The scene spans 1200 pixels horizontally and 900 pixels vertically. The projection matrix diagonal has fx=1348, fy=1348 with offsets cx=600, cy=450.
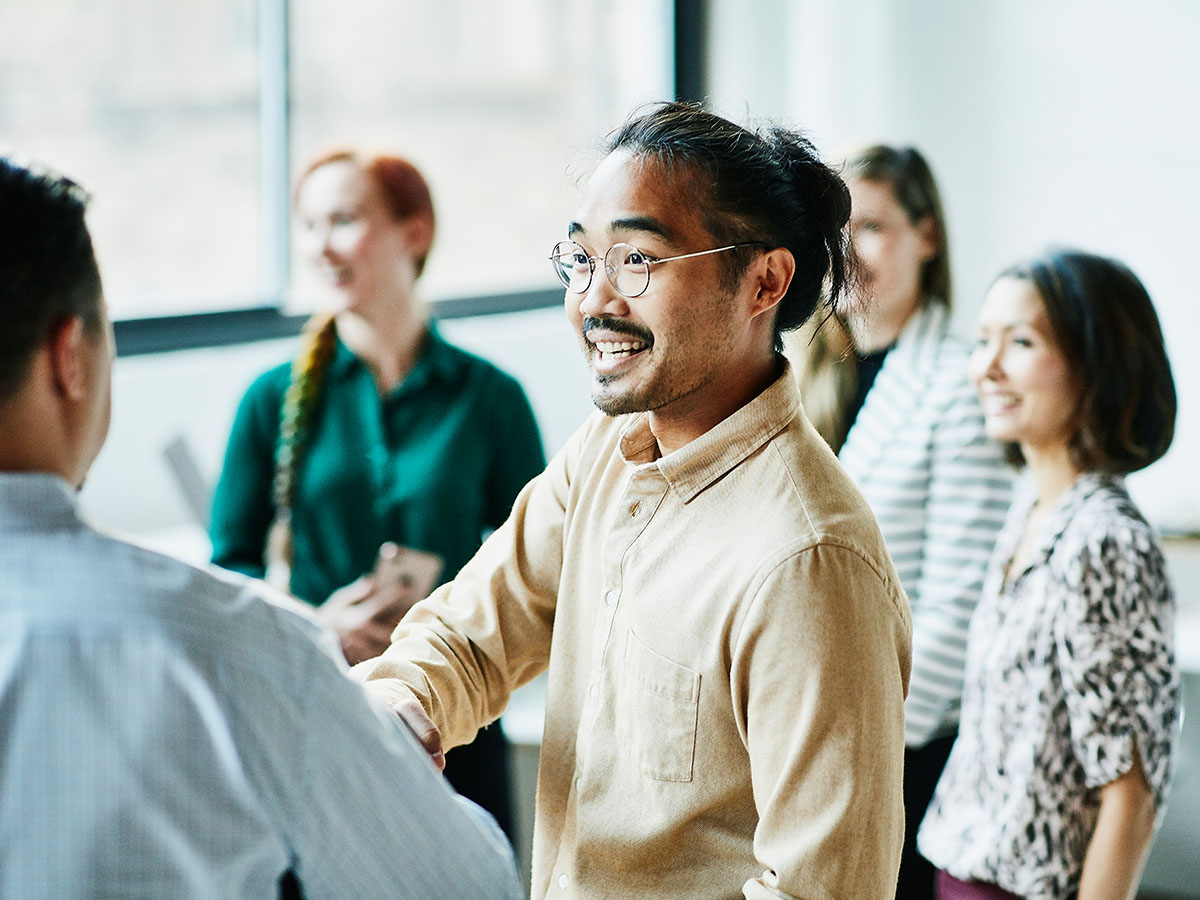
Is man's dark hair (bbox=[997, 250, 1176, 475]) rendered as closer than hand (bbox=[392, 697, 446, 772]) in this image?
No

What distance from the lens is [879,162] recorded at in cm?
244

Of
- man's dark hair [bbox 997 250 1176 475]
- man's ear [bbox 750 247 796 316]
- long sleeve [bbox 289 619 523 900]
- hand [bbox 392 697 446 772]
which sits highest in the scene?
man's ear [bbox 750 247 796 316]

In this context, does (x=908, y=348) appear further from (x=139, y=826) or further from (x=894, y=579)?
(x=139, y=826)

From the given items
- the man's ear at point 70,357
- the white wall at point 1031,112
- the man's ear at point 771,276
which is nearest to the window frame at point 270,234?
the white wall at point 1031,112

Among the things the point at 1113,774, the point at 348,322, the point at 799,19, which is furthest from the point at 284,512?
the point at 799,19

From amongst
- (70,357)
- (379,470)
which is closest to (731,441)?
(70,357)

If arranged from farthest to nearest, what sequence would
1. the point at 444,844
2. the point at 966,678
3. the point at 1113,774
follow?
the point at 966,678 → the point at 1113,774 → the point at 444,844

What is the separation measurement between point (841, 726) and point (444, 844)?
0.34 meters

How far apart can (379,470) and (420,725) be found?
1052mm

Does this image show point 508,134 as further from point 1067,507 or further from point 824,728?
point 824,728

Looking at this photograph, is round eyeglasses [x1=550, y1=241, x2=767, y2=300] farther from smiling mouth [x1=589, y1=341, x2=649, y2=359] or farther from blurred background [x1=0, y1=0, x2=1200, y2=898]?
blurred background [x1=0, y1=0, x2=1200, y2=898]

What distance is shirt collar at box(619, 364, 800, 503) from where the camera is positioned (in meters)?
1.25

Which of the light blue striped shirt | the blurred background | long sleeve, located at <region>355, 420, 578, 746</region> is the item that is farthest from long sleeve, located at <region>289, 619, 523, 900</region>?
the blurred background

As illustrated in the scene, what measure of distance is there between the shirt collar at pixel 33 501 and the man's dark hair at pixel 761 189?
0.64 m
